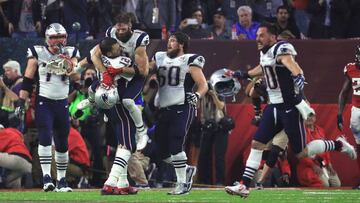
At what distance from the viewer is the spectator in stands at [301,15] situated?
20016 millimetres

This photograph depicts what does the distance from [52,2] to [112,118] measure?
16.2 feet

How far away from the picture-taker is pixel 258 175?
1803 centimetres

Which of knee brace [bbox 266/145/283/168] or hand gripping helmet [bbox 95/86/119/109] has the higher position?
hand gripping helmet [bbox 95/86/119/109]

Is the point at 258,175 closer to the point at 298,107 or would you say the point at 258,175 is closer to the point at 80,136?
the point at 80,136

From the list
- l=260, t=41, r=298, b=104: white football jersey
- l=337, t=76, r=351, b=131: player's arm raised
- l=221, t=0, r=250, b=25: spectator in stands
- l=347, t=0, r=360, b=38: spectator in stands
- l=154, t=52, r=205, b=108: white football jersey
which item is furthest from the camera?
l=221, t=0, r=250, b=25: spectator in stands

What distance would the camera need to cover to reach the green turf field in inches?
540

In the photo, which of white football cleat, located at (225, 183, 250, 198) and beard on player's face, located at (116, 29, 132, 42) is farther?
beard on player's face, located at (116, 29, 132, 42)

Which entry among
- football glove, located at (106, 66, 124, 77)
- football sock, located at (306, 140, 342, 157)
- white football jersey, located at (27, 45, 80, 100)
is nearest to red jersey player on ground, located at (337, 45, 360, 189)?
football sock, located at (306, 140, 342, 157)

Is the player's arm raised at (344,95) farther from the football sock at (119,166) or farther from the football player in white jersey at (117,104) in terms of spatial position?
the football sock at (119,166)

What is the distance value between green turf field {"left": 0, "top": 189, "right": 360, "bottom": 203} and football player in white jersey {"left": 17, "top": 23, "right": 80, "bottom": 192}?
568 mm

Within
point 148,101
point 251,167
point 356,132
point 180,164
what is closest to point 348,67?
point 356,132

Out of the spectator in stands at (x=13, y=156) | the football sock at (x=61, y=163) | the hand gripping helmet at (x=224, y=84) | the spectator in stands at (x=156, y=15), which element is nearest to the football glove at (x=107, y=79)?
Result: the football sock at (x=61, y=163)

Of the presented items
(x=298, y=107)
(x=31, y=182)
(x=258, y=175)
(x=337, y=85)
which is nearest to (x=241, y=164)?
(x=258, y=175)

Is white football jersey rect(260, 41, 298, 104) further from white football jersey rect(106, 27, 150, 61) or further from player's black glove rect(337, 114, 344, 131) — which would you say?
player's black glove rect(337, 114, 344, 131)
